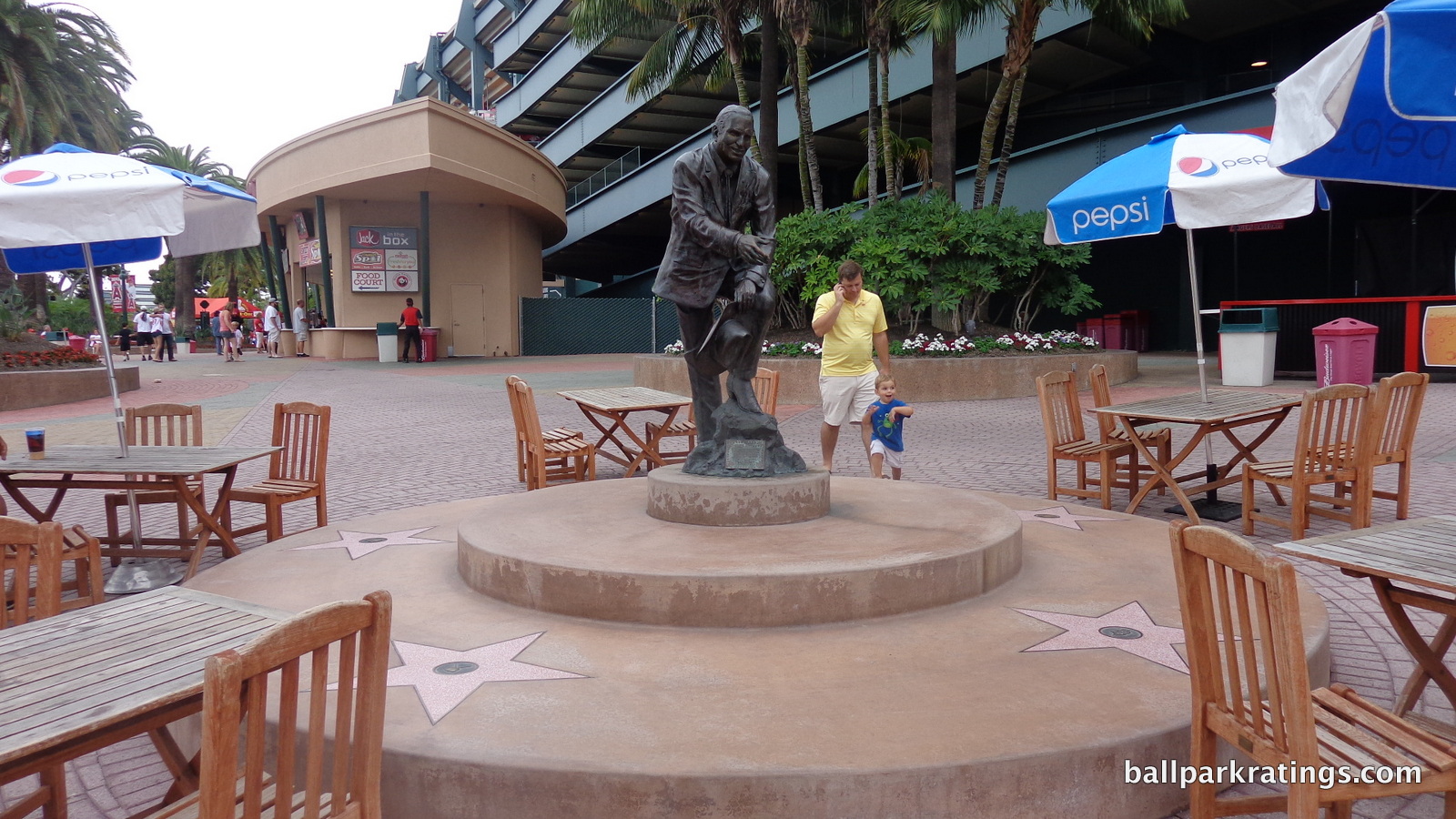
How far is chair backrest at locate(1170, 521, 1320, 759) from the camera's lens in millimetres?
2064

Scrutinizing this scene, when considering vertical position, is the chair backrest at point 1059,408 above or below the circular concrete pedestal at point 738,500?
above

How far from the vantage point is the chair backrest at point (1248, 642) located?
2.06 m

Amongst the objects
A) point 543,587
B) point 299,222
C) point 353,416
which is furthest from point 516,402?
point 299,222

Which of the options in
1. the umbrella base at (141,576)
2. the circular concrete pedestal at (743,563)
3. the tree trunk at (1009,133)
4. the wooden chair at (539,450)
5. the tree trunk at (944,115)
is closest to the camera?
the circular concrete pedestal at (743,563)

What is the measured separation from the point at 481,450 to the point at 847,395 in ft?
15.8

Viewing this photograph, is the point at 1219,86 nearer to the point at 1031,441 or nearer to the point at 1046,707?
the point at 1031,441

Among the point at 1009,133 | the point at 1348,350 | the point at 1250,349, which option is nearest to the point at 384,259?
the point at 1009,133

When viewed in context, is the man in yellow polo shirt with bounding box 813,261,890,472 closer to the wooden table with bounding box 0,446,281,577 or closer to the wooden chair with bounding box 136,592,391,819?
the wooden table with bounding box 0,446,281,577

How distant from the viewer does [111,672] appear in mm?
2250

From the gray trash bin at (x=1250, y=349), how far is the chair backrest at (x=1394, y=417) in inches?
378

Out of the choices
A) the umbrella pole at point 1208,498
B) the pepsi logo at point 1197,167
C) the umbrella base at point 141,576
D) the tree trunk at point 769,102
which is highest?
the tree trunk at point 769,102

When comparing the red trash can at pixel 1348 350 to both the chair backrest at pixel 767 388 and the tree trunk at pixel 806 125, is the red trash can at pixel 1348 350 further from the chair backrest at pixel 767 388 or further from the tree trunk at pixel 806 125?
the chair backrest at pixel 767 388

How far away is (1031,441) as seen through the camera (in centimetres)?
1049

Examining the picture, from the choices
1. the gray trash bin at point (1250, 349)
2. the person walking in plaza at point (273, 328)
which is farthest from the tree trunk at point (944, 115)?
the person walking in plaza at point (273, 328)
